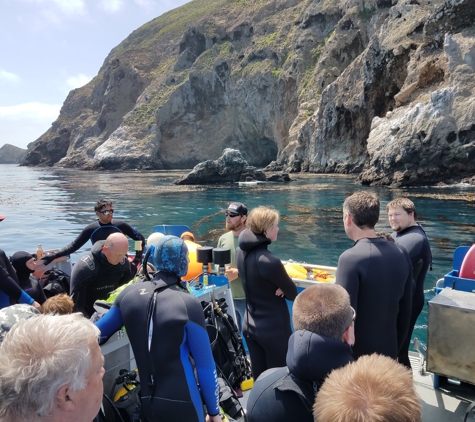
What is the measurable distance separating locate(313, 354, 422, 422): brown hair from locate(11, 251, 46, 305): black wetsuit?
4.27 meters

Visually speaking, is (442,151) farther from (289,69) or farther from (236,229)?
(289,69)

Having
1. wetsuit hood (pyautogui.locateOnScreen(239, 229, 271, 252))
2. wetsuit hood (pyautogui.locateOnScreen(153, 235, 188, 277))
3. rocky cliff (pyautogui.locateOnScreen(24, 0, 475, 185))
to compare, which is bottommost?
wetsuit hood (pyautogui.locateOnScreen(239, 229, 271, 252))

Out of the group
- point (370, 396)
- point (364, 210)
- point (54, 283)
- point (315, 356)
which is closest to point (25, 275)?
point (54, 283)

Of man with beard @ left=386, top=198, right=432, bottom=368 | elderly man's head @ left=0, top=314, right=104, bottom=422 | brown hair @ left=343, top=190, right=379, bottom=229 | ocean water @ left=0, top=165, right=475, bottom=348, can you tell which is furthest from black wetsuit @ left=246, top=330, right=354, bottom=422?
ocean water @ left=0, top=165, right=475, bottom=348

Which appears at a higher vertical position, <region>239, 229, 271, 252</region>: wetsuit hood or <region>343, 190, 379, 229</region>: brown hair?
<region>343, 190, 379, 229</region>: brown hair

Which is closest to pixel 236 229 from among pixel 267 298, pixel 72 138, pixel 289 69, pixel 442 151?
pixel 267 298

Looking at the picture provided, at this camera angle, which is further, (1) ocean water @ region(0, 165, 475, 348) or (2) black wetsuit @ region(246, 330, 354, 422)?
(1) ocean water @ region(0, 165, 475, 348)

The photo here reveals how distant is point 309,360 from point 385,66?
43.8m

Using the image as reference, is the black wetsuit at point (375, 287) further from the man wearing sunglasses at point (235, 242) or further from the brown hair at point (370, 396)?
the man wearing sunglasses at point (235, 242)

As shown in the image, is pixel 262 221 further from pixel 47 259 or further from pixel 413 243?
pixel 47 259

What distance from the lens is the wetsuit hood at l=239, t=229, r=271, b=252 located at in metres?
3.40

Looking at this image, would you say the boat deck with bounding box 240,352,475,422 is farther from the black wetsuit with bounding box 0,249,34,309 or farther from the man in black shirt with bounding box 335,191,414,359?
the black wetsuit with bounding box 0,249,34,309

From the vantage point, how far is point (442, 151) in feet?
95.9

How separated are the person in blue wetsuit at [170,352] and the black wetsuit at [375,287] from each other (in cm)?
115
